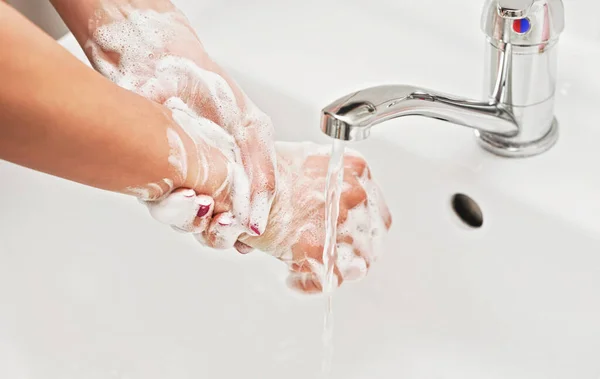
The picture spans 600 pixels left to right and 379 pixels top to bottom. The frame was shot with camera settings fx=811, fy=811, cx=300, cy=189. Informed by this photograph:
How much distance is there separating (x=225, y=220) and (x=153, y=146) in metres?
0.10

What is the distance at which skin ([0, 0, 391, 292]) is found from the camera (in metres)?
0.40

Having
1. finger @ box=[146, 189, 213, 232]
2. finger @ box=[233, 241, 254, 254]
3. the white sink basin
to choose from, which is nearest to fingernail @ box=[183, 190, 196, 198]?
finger @ box=[146, 189, 213, 232]

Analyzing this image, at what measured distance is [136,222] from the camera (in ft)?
2.45

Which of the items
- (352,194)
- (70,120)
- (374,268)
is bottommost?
(374,268)

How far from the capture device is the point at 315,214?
0.63 metres

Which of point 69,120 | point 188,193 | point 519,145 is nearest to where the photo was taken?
point 69,120

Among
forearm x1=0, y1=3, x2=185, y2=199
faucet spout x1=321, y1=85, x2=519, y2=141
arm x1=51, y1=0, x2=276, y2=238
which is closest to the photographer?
forearm x1=0, y1=3, x2=185, y2=199

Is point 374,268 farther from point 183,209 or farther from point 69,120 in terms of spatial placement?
point 69,120

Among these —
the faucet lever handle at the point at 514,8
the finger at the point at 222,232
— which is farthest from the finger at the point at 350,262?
the faucet lever handle at the point at 514,8

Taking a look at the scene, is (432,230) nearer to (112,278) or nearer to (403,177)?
(403,177)

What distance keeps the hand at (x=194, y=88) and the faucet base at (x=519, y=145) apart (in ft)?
0.57

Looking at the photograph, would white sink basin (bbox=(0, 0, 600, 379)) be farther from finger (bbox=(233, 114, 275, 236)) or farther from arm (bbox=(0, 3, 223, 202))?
arm (bbox=(0, 3, 223, 202))

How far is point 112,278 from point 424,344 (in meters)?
0.28

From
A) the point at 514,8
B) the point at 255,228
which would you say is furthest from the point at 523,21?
the point at 255,228
